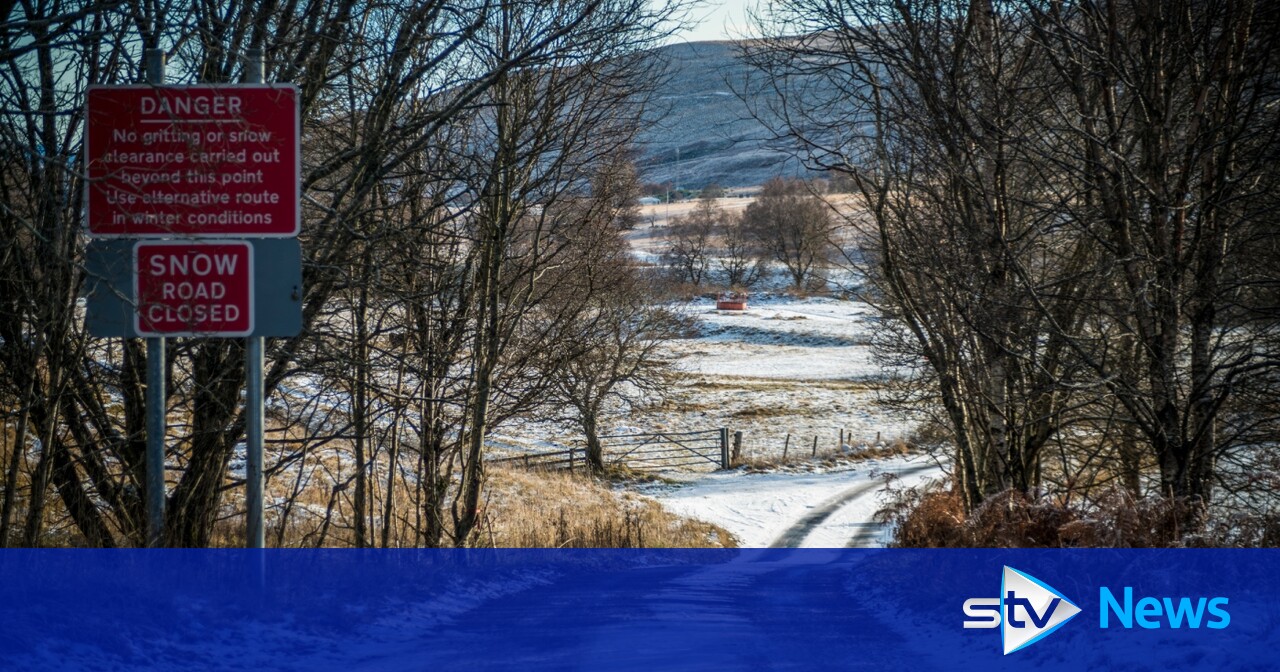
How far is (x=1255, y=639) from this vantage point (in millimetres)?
5352

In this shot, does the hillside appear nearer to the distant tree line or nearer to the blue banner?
the blue banner

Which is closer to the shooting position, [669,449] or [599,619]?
[599,619]

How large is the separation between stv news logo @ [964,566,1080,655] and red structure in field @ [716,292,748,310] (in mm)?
44526

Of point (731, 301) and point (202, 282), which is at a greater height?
point (202, 282)

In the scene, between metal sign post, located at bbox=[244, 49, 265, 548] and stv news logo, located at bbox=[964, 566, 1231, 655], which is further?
stv news logo, located at bbox=[964, 566, 1231, 655]

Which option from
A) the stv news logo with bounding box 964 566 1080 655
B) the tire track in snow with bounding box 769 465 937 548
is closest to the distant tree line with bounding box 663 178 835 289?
the tire track in snow with bounding box 769 465 937 548

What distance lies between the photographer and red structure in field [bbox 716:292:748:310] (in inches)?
2074

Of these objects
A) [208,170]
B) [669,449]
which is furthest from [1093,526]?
[669,449]

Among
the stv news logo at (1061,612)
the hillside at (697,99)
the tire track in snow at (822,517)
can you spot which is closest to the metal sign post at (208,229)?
the stv news logo at (1061,612)

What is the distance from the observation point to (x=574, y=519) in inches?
632

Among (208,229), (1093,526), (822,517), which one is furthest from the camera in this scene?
(822,517)

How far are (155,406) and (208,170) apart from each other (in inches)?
42.9

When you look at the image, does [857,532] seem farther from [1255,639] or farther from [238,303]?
[238,303]

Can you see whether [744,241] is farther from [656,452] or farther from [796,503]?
[796,503]
